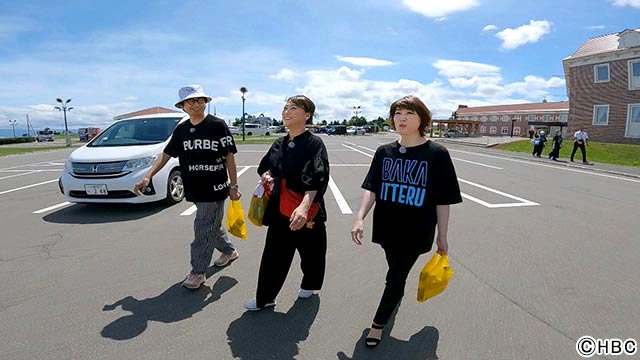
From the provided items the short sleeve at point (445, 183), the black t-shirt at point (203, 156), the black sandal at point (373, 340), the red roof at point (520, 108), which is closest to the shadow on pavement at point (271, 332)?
the black sandal at point (373, 340)

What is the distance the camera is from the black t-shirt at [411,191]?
249 cm

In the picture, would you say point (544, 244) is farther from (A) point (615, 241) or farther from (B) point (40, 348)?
(B) point (40, 348)

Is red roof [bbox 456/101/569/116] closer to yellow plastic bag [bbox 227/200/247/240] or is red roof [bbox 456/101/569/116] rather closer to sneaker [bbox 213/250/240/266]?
sneaker [bbox 213/250/240/266]

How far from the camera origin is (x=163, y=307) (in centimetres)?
313

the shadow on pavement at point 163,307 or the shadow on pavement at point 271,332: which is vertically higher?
the shadow on pavement at point 163,307

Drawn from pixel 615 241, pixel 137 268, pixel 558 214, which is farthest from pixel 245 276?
pixel 558 214

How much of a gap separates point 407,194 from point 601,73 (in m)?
33.3

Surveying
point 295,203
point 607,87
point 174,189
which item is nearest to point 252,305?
point 295,203

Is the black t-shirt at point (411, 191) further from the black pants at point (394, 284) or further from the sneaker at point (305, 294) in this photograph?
the sneaker at point (305, 294)

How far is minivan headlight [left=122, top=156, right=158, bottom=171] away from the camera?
19.5 ft

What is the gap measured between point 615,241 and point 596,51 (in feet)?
99.3

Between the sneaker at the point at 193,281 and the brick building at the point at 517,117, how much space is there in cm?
5684

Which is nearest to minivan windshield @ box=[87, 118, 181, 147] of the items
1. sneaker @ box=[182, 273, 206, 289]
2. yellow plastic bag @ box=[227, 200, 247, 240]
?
yellow plastic bag @ box=[227, 200, 247, 240]

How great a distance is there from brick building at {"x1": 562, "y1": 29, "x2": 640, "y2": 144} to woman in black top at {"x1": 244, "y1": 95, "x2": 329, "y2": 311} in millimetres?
31926
